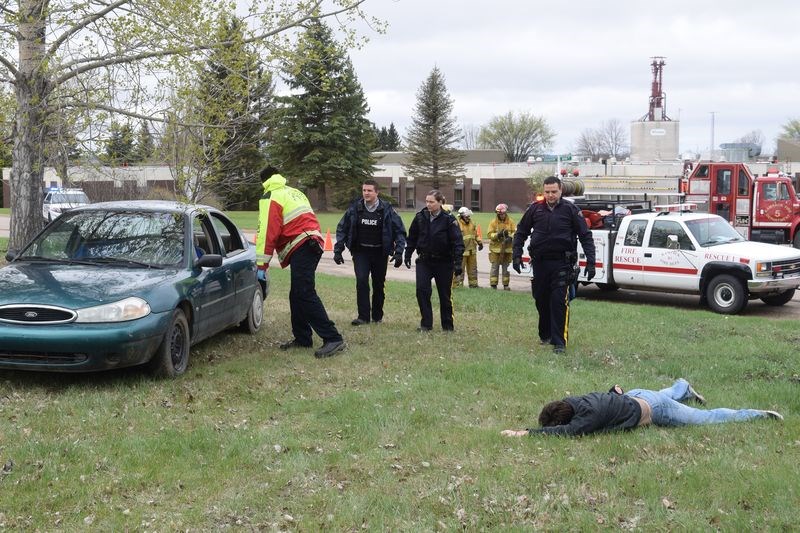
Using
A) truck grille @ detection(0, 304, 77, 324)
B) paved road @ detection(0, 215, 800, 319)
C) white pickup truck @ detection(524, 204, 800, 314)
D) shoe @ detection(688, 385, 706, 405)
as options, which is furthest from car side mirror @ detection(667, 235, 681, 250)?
truck grille @ detection(0, 304, 77, 324)

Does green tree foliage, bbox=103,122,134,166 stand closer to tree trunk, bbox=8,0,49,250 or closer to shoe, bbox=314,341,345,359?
tree trunk, bbox=8,0,49,250

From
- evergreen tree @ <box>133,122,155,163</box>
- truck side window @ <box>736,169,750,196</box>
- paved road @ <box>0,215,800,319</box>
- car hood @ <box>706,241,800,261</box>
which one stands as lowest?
paved road @ <box>0,215,800,319</box>

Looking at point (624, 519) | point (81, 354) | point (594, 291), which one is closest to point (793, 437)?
point (624, 519)

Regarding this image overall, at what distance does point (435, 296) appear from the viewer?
13.7 meters

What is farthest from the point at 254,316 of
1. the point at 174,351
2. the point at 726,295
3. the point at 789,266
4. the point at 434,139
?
the point at 434,139

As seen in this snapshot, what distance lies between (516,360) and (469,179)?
5990 cm

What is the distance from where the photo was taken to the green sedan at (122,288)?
253 inches

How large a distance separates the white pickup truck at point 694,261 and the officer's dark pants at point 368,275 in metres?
5.12

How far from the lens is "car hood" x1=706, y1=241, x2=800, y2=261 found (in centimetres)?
1345

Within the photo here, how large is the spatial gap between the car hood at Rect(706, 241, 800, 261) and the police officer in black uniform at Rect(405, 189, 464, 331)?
5724mm

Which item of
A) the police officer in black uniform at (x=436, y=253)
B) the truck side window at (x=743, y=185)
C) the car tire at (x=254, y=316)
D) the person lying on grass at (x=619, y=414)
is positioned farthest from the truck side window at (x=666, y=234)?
the truck side window at (x=743, y=185)

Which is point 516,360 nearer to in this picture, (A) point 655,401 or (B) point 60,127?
(A) point 655,401

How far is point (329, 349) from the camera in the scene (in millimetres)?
8406

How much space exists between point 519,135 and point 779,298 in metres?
86.6
